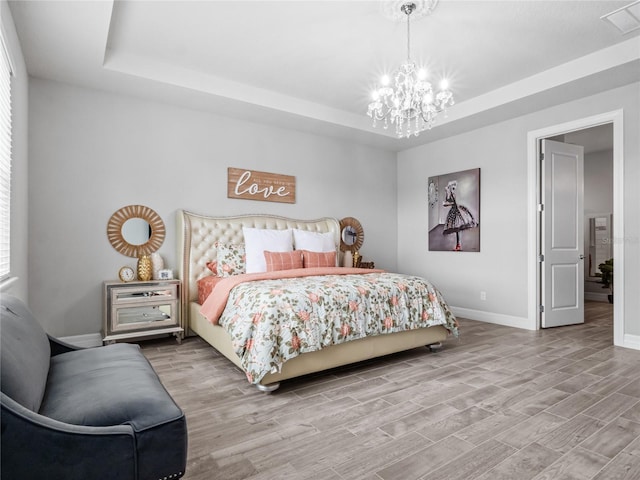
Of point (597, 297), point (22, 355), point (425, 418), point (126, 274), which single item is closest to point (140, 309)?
point (126, 274)

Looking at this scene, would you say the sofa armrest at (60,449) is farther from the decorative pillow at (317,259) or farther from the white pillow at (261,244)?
the decorative pillow at (317,259)

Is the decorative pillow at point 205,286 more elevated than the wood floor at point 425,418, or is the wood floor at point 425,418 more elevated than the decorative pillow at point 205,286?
the decorative pillow at point 205,286

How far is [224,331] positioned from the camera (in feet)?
10.3

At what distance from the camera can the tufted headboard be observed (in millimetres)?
4176

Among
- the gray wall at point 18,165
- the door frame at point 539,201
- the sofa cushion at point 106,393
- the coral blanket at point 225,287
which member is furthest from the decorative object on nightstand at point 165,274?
the door frame at point 539,201

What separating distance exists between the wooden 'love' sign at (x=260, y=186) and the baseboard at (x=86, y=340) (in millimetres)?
2100

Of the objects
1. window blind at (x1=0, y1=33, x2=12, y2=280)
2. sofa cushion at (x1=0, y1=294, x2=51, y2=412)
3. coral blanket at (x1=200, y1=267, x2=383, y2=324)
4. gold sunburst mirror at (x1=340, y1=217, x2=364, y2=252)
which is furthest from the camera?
gold sunburst mirror at (x1=340, y1=217, x2=364, y2=252)

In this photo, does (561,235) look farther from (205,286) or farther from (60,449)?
(60,449)

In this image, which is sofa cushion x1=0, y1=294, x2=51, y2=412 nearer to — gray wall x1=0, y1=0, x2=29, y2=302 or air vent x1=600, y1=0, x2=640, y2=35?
gray wall x1=0, y1=0, x2=29, y2=302

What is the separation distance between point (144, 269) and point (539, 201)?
4.62 meters

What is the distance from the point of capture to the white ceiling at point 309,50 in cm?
284

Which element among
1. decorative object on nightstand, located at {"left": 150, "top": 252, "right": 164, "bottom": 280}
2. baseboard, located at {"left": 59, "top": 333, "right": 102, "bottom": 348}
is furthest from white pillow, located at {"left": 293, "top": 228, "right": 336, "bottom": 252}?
baseboard, located at {"left": 59, "top": 333, "right": 102, "bottom": 348}

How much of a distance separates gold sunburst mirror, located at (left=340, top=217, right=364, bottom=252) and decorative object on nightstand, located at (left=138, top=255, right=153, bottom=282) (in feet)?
8.83

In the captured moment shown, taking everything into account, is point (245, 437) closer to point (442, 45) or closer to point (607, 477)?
point (607, 477)
